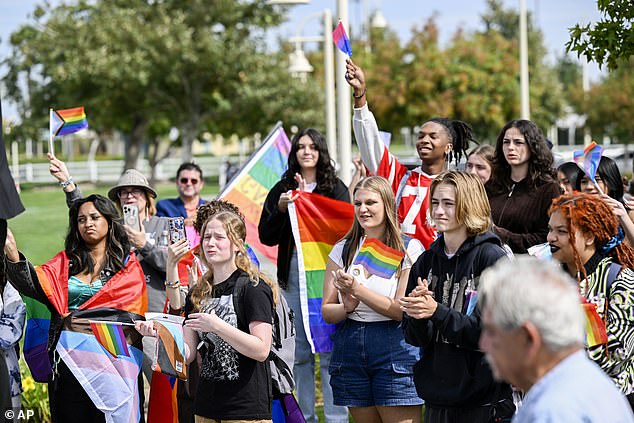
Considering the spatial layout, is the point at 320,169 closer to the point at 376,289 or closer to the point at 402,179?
the point at 402,179

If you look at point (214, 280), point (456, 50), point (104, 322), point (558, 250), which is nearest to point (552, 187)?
point (558, 250)

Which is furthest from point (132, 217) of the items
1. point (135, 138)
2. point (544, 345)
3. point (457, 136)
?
point (135, 138)

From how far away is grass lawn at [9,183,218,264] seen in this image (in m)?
19.6

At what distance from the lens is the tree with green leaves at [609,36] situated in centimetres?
663

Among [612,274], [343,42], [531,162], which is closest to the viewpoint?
[612,274]

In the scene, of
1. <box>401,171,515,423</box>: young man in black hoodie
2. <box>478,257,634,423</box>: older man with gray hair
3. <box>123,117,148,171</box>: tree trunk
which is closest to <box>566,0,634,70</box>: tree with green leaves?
<box>401,171,515,423</box>: young man in black hoodie

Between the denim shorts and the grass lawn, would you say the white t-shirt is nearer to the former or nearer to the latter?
the denim shorts

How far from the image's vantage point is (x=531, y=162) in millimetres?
6070

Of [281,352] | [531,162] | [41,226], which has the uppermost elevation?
[531,162]

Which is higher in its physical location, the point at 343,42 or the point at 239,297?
the point at 343,42

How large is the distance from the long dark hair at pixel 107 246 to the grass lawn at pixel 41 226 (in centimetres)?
1191

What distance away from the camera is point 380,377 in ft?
17.0

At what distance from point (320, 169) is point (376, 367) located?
7.00ft

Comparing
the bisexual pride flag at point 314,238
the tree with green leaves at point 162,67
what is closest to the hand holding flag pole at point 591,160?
the bisexual pride flag at point 314,238
